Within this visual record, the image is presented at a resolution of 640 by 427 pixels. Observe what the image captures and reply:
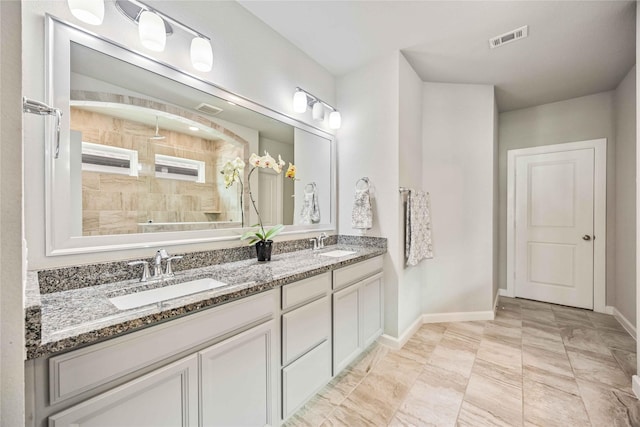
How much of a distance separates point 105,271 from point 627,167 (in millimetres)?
4356

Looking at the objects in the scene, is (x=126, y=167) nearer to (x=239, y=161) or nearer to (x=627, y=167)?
(x=239, y=161)

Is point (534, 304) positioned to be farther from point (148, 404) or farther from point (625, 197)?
point (148, 404)

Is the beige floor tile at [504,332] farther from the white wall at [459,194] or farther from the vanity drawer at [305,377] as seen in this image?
the vanity drawer at [305,377]

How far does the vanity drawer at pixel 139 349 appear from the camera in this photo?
750mm

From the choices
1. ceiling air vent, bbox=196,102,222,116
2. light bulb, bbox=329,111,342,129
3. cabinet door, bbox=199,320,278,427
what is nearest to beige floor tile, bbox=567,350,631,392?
cabinet door, bbox=199,320,278,427

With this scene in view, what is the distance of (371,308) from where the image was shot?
2.22 m

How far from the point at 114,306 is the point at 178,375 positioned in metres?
0.34

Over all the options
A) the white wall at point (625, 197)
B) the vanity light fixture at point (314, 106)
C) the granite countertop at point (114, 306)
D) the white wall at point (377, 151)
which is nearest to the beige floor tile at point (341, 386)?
the white wall at point (377, 151)

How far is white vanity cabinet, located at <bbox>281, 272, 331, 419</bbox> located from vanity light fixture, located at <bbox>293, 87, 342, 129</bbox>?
4.64 ft

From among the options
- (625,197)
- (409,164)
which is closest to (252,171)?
(409,164)

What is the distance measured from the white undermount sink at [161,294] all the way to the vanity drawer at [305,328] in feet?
1.47

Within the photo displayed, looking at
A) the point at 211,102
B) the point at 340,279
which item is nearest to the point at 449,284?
the point at 340,279

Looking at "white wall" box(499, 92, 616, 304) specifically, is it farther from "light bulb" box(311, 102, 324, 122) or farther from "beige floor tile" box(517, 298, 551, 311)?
"light bulb" box(311, 102, 324, 122)

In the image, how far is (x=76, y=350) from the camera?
767 millimetres
